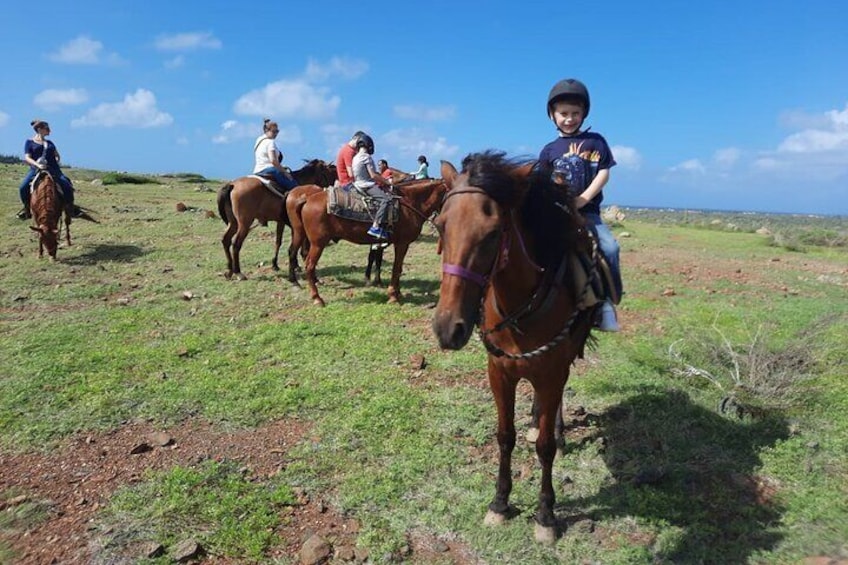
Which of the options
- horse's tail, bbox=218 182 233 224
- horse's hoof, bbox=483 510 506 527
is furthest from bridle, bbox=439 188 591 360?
horse's tail, bbox=218 182 233 224

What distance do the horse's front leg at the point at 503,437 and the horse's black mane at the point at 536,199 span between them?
83 centimetres

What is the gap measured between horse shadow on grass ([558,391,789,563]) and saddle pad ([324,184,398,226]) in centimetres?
495

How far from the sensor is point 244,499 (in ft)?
11.4

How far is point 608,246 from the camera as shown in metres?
3.58

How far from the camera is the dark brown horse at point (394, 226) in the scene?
835cm

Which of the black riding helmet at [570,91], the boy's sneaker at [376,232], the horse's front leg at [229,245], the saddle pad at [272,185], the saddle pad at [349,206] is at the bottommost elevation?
the horse's front leg at [229,245]

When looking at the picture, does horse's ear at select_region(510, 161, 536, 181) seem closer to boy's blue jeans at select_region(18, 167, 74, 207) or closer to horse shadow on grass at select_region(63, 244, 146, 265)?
horse shadow on grass at select_region(63, 244, 146, 265)

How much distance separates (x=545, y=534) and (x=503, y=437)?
62cm

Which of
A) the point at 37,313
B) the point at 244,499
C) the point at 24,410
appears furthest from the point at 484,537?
the point at 37,313

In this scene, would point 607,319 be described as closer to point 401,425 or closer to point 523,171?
point 523,171

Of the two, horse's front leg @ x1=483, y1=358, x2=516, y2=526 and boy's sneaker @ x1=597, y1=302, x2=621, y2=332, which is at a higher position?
boy's sneaker @ x1=597, y1=302, x2=621, y2=332

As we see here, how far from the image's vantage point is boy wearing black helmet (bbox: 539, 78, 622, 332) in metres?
3.54

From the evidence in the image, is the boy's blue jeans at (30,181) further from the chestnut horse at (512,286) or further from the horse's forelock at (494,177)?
the horse's forelock at (494,177)

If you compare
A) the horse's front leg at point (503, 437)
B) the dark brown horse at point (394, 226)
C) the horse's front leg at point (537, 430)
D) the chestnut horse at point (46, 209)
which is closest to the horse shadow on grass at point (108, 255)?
the chestnut horse at point (46, 209)
